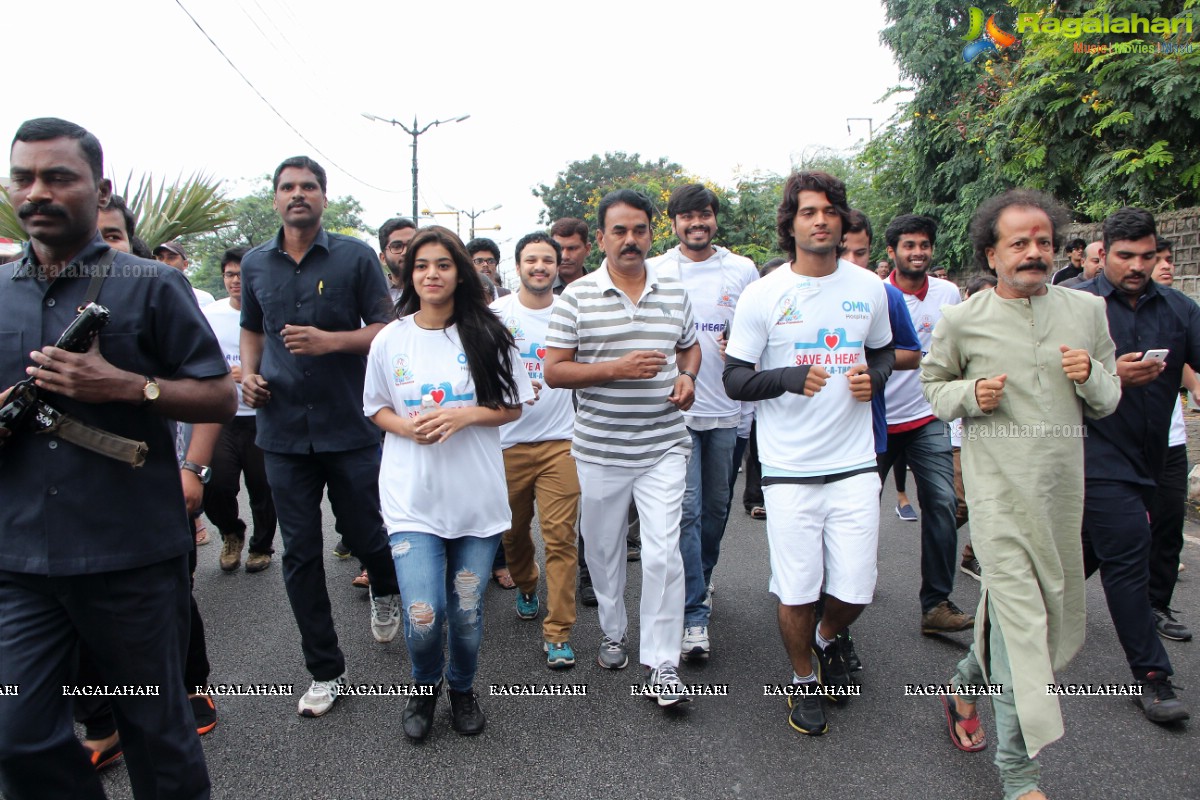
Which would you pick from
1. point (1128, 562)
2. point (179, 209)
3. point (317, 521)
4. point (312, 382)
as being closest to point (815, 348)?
point (1128, 562)

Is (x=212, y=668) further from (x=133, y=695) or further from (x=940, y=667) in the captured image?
(x=940, y=667)

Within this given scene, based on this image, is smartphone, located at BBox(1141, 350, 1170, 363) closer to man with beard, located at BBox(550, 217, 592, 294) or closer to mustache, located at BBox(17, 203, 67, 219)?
man with beard, located at BBox(550, 217, 592, 294)

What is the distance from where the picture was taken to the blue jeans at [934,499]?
13.9ft

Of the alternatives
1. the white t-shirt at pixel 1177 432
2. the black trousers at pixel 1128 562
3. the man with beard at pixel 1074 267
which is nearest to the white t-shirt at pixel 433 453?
the black trousers at pixel 1128 562

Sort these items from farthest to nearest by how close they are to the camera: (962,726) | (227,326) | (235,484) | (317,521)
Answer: (227,326), (235,484), (317,521), (962,726)

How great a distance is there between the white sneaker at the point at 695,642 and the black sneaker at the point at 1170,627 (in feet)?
7.36

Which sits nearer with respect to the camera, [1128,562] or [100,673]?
[100,673]

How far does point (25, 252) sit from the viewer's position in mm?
2334

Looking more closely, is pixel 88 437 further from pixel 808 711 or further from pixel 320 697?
pixel 808 711

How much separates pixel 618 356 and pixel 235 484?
126 inches

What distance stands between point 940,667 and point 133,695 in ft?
11.2

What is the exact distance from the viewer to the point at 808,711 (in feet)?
11.0

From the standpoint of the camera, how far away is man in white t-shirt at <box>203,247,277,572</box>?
5438 mm

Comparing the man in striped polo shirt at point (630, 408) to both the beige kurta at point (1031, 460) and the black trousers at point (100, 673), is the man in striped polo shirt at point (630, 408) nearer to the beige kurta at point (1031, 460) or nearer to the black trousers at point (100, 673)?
the beige kurta at point (1031, 460)
